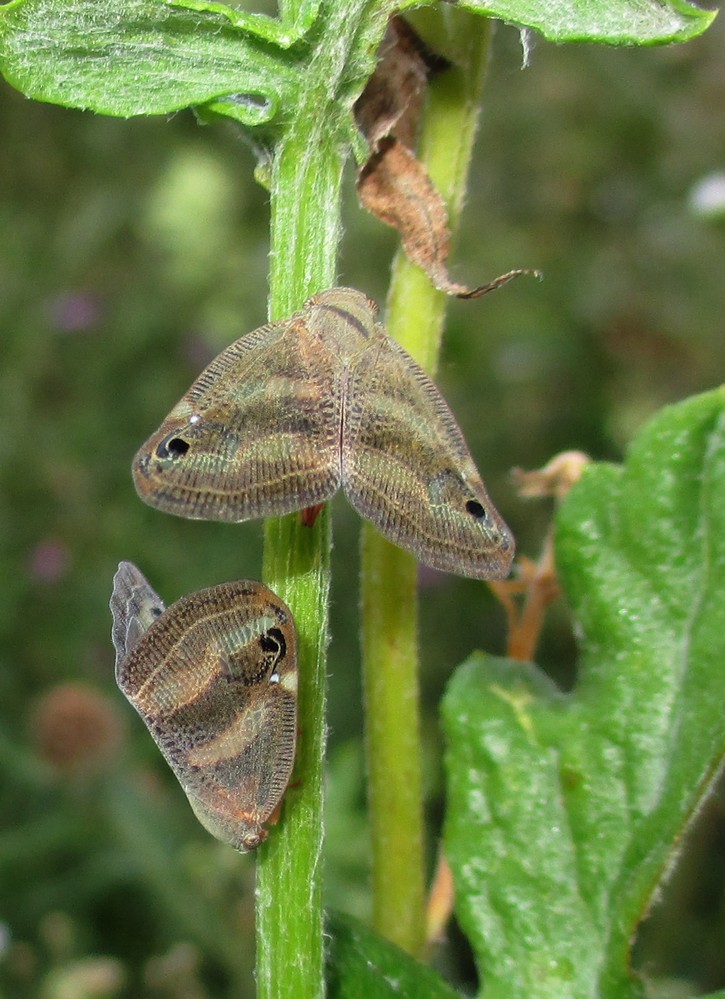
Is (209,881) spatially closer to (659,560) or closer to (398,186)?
(659,560)

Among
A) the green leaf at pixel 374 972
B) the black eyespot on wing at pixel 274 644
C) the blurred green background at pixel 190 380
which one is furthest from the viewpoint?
the blurred green background at pixel 190 380

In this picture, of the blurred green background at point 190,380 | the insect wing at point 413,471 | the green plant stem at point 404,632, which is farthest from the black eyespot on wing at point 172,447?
the blurred green background at point 190,380

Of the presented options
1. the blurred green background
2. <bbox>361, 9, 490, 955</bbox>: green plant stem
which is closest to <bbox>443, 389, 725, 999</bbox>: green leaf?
<bbox>361, 9, 490, 955</bbox>: green plant stem

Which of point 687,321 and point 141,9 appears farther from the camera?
point 687,321

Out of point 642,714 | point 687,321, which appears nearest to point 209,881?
point 642,714

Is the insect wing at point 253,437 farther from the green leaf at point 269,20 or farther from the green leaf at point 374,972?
the green leaf at point 374,972

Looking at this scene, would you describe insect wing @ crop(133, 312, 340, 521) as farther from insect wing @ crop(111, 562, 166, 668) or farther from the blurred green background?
the blurred green background
